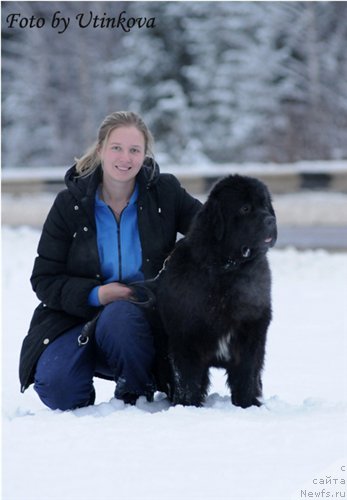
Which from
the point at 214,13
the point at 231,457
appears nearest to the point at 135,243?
the point at 231,457

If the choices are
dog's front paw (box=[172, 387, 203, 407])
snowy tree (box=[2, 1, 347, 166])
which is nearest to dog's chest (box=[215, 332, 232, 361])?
dog's front paw (box=[172, 387, 203, 407])

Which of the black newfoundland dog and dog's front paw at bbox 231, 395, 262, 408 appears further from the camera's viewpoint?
dog's front paw at bbox 231, 395, 262, 408

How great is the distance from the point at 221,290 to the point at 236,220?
0.29m

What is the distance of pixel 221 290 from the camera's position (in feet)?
10.9

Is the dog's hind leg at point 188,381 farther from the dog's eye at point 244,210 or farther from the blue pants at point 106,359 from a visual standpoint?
the dog's eye at point 244,210

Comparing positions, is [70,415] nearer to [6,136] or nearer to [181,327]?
[181,327]

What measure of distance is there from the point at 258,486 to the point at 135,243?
147cm

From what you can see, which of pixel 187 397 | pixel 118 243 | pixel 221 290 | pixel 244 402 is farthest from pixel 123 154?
pixel 244 402

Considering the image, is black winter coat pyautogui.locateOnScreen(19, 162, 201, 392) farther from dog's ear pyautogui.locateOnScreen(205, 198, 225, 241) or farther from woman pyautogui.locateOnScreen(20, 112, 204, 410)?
dog's ear pyautogui.locateOnScreen(205, 198, 225, 241)

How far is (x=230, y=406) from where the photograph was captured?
342 cm

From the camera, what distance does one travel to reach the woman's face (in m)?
3.50

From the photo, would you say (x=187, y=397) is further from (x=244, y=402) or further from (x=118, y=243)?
(x=118, y=243)

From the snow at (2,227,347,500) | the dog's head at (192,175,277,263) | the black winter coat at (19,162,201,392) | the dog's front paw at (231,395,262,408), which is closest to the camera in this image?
the snow at (2,227,347,500)

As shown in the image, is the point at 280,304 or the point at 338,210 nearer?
the point at 280,304
